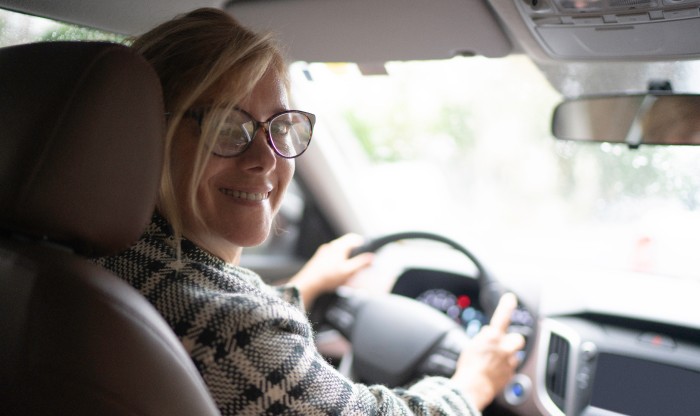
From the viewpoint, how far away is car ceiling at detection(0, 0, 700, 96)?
2.37m

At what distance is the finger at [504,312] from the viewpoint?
2.87 m

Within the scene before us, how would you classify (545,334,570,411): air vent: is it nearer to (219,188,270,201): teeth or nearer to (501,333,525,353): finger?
(501,333,525,353): finger

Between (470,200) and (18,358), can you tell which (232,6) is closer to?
(18,358)

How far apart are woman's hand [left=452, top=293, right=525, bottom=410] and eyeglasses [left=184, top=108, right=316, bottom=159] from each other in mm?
1047

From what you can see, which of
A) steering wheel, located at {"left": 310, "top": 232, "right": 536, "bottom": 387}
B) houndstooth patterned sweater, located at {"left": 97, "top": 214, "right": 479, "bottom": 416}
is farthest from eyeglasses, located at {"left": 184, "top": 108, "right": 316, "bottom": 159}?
steering wheel, located at {"left": 310, "top": 232, "right": 536, "bottom": 387}

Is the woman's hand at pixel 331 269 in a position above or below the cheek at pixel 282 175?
below

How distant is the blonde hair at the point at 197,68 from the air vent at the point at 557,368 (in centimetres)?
154

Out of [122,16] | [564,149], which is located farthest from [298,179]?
[122,16]

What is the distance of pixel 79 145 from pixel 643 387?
2066mm

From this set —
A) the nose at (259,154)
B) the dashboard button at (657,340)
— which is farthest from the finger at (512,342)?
the nose at (259,154)

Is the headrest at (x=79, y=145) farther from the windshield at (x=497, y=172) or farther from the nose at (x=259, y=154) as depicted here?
the windshield at (x=497, y=172)

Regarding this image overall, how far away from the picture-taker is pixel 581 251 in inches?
160

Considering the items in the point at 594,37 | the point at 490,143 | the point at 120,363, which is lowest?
the point at 120,363

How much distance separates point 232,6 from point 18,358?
71.7 inches
